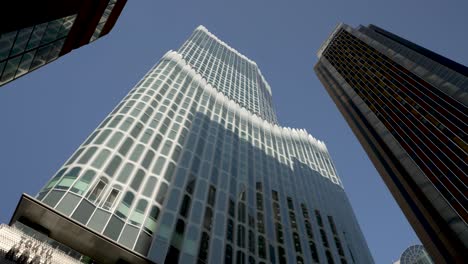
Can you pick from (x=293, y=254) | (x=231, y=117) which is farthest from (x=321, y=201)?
(x=231, y=117)

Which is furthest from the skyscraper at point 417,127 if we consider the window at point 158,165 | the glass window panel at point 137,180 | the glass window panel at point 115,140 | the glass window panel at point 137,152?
the glass window panel at point 115,140

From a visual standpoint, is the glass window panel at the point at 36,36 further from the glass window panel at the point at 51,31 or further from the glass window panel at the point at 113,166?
the glass window panel at the point at 113,166

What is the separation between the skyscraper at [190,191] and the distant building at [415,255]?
34.1m

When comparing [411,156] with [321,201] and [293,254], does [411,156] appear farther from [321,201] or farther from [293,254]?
[321,201]

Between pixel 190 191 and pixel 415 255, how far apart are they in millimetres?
80376

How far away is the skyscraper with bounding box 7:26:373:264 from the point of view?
1219 inches

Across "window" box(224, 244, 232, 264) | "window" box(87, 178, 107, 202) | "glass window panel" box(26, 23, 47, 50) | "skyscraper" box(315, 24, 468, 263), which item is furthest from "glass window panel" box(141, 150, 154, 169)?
→ "skyscraper" box(315, 24, 468, 263)

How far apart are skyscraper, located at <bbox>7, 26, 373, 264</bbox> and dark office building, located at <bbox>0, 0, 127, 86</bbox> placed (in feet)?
42.1

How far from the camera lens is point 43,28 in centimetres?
2075

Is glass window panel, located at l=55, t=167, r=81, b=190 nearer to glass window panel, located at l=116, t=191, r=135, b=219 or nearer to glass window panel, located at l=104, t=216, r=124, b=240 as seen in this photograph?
glass window panel, located at l=116, t=191, r=135, b=219

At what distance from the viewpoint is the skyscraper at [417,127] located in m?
26.8

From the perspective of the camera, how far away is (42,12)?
61.6 ft

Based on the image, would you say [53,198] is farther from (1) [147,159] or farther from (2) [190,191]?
(2) [190,191]

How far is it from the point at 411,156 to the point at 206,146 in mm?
31525
